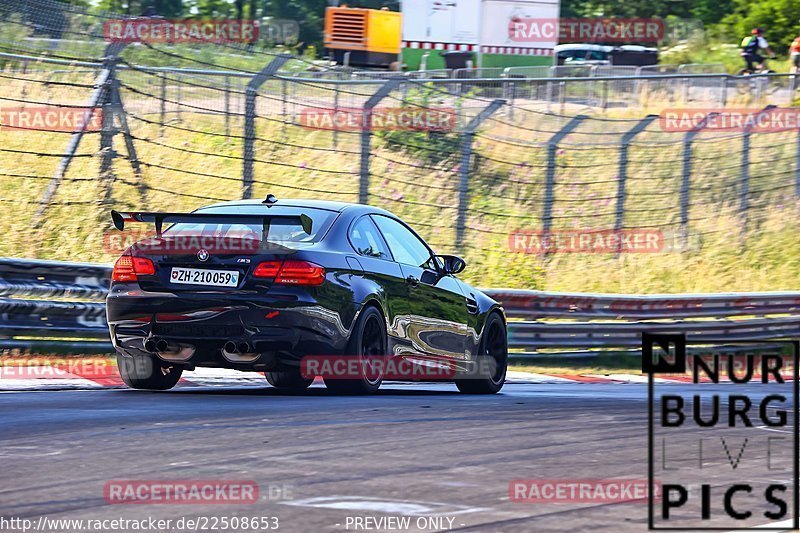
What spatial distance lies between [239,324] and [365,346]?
0.96 metres

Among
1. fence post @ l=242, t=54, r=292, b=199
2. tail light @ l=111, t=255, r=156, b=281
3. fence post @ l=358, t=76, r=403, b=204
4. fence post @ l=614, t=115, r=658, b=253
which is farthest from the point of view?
fence post @ l=614, t=115, r=658, b=253

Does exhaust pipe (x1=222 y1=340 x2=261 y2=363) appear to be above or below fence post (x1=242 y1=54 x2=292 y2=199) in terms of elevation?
below

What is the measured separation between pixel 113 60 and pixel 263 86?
218 cm

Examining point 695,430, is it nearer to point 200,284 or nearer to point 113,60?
point 200,284

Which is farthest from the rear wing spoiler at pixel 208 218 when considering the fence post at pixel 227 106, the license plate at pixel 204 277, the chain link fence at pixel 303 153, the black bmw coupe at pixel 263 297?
the fence post at pixel 227 106

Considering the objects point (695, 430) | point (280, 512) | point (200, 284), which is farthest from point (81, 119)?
point (280, 512)

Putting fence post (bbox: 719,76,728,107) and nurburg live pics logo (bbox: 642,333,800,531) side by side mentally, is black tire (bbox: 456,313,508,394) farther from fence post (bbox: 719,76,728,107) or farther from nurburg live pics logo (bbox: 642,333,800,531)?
fence post (bbox: 719,76,728,107)

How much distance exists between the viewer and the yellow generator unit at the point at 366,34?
45312 mm

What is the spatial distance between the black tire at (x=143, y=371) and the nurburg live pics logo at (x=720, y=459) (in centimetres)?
334

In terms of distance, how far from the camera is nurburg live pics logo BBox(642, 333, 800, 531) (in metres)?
5.00

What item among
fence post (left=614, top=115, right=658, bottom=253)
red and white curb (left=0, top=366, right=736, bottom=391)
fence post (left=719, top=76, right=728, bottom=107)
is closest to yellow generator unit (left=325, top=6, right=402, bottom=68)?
fence post (left=719, top=76, right=728, bottom=107)

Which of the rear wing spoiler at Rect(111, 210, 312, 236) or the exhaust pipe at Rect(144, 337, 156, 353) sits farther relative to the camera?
the exhaust pipe at Rect(144, 337, 156, 353)

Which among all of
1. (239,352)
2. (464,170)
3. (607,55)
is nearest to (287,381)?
(239,352)

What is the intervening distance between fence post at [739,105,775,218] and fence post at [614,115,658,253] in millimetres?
2271
